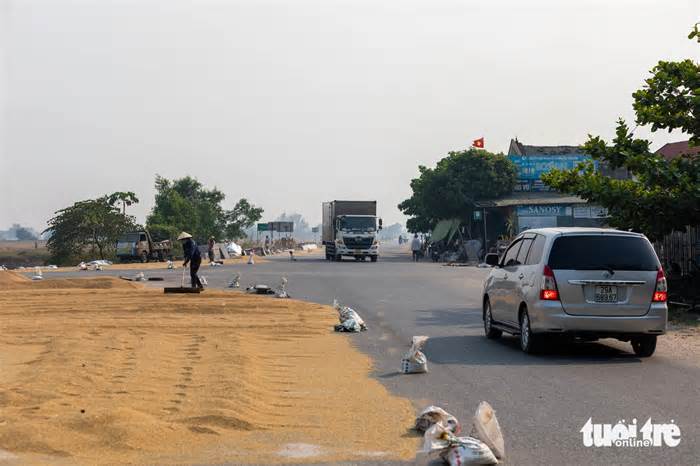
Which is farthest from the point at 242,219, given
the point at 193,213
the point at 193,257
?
the point at 193,257

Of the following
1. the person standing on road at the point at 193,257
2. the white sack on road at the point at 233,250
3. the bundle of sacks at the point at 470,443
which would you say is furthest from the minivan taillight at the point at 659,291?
the white sack on road at the point at 233,250

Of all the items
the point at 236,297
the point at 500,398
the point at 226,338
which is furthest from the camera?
the point at 236,297

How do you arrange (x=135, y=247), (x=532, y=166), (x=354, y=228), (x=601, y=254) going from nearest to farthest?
1. (x=601, y=254)
2. (x=354, y=228)
3. (x=135, y=247)
4. (x=532, y=166)

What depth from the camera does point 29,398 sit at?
9.61m

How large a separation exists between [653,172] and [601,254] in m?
9.87

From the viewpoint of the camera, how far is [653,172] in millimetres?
22547

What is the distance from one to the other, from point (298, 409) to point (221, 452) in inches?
76.7

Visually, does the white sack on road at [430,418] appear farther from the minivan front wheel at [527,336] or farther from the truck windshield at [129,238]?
the truck windshield at [129,238]

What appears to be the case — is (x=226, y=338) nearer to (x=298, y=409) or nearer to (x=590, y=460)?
(x=298, y=409)

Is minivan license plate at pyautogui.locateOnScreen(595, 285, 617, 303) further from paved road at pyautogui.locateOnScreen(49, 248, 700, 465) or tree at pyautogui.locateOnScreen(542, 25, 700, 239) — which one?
tree at pyautogui.locateOnScreen(542, 25, 700, 239)

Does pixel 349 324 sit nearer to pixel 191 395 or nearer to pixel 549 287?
pixel 549 287

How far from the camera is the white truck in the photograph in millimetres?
59000

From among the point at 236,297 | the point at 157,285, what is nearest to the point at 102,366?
the point at 236,297

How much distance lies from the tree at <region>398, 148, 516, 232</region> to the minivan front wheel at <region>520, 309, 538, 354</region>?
181 ft
